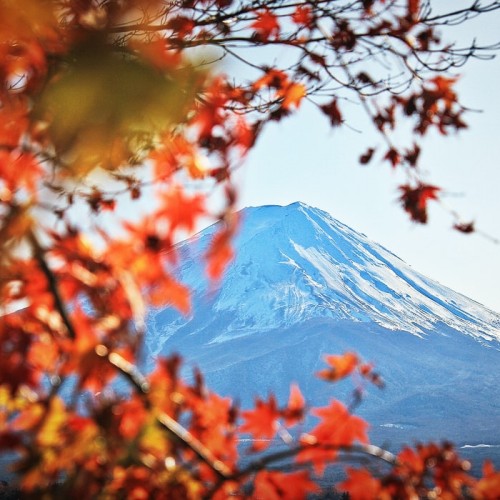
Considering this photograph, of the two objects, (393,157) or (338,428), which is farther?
Result: (393,157)

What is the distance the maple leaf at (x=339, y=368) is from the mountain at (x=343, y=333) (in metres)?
39.4

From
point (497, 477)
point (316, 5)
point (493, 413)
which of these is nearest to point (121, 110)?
point (316, 5)

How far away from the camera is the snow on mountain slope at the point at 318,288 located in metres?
79.2

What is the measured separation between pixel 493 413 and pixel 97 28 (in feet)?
187

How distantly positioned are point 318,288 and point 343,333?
1719 centimetres

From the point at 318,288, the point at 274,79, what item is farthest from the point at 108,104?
the point at 318,288

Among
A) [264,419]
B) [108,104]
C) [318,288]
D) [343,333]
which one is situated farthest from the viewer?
[318,288]

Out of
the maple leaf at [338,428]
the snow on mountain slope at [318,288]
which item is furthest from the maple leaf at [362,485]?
the snow on mountain slope at [318,288]

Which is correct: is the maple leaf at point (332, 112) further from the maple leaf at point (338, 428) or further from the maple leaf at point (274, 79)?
the maple leaf at point (338, 428)

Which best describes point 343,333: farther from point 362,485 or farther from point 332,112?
point 362,485

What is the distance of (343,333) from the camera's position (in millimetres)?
69312

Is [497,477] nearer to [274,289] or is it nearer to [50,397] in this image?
[50,397]

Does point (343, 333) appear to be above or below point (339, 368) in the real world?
below

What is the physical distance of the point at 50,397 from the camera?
110 cm
